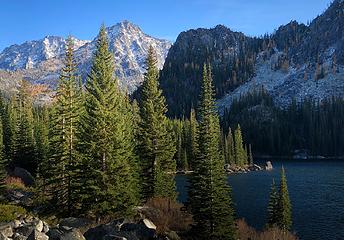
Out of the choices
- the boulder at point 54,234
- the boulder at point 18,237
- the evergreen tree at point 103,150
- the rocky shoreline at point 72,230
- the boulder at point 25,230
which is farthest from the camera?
the evergreen tree at point 103,150

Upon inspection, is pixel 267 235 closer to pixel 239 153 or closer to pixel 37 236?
pixel 37 236

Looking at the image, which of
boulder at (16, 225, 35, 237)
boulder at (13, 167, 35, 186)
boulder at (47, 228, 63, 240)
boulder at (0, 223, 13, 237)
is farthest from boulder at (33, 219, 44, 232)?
boulder at (13, 167, 35, 186)

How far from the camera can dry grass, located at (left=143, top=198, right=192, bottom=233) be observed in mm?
39694

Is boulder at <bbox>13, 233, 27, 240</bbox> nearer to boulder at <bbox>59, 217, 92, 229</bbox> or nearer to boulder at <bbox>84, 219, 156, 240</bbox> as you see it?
boulder at <bbox>84, 219, 156, 240</bbox>

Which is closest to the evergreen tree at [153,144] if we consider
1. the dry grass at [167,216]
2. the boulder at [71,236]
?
the dry grass at [167,216]

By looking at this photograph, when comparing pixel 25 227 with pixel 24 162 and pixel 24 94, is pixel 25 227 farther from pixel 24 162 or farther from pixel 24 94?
pixel 24 94

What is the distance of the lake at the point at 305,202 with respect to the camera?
60.9 m

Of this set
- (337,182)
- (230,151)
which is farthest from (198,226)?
(230,151)

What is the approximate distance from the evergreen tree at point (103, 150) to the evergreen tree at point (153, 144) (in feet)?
32.4

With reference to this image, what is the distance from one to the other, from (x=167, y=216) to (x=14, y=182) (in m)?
45.8

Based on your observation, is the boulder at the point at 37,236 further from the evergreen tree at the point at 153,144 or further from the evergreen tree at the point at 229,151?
the evergreen tree at the point at 229,151

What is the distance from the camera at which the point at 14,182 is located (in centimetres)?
7888

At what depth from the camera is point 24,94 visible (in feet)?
540

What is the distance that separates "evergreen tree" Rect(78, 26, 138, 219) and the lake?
2687 centimetres
